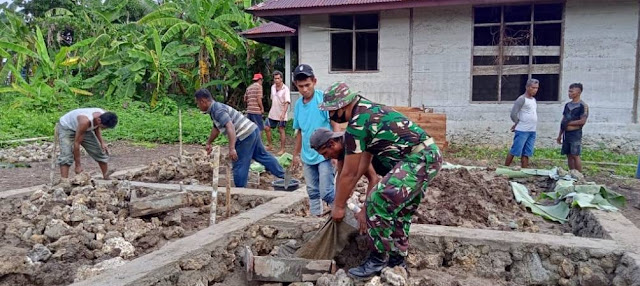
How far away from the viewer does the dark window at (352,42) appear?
12.1 meters

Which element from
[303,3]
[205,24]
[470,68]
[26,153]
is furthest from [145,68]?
[470,68]

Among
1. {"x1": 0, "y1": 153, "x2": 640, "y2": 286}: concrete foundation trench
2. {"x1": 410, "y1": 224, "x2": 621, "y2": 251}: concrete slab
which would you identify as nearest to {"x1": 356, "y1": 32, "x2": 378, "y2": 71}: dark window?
{"x1": 0, "y1": 153, "x2": 640, "y2": 286}: concrete foundation trench

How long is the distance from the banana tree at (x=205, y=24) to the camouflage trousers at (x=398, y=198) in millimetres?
12388

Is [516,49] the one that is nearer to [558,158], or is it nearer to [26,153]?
[558,158]

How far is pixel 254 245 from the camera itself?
424 centimetres

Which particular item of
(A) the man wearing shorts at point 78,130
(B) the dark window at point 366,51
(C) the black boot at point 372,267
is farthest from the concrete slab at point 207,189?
(B) the dark window at point 366,51

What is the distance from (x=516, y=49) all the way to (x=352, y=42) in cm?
374

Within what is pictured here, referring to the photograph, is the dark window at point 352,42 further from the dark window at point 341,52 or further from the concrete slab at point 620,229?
the concrete slab at point 620,229

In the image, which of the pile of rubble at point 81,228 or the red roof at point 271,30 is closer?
the pile of rubble at point 81,228

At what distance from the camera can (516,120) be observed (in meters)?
7.89

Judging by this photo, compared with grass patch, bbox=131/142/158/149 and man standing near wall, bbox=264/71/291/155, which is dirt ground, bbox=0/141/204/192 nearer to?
grass patch, bbox=131/142/158/149

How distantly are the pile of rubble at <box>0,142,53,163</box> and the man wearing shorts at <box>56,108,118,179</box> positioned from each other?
441 cm

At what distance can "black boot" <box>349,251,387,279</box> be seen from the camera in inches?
138

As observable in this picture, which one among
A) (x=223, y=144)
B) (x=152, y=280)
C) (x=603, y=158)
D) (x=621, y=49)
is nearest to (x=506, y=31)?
(x=621, y=49)
